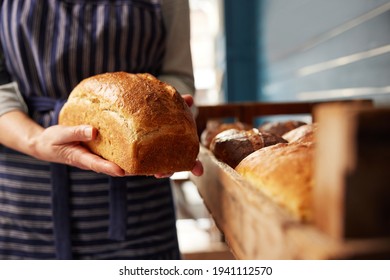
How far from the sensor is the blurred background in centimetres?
159

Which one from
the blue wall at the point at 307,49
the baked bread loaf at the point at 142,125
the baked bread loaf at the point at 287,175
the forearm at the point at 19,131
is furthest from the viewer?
the blue wall at the point at 307,49

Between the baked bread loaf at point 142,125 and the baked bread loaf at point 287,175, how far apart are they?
17 cm

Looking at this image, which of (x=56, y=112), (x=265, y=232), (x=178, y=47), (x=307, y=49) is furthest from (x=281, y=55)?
(x=265, y=232)

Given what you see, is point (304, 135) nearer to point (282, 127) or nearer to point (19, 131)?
point (282, 127)

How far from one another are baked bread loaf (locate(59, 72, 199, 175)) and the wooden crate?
17cm

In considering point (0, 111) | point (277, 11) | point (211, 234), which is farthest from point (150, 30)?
point (277, 11)

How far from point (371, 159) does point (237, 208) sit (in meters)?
0.23

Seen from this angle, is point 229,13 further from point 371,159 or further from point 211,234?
point 371,159

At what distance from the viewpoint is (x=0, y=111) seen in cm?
109

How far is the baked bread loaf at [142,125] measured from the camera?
2.40 feet

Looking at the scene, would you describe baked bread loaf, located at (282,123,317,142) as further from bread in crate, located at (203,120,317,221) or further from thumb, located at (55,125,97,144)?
thumb, located at (55,125,97,144)

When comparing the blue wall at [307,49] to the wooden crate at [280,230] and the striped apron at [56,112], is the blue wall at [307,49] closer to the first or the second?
the striped apron at [56,112]

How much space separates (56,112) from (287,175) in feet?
2.79

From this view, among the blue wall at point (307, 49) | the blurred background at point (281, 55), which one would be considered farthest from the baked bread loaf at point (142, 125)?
the blue wall at point (307, 49)
